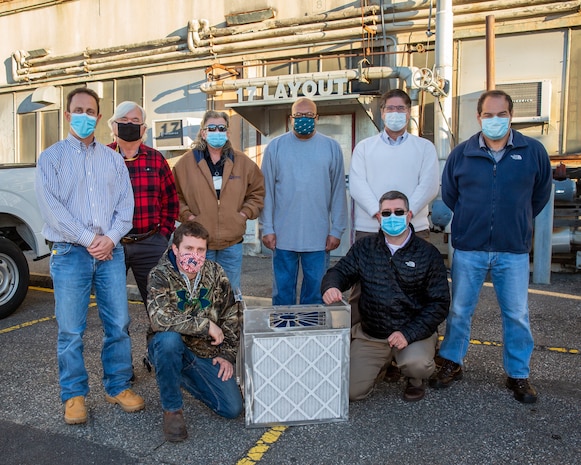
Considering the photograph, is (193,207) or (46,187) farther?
(193,207)

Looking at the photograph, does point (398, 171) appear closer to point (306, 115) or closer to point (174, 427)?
point (306, 115)

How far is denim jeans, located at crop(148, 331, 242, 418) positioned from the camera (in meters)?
3.27

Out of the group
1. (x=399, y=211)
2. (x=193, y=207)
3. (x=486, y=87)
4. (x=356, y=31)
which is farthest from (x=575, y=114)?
(x=193, y=207)

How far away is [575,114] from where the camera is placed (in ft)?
27.5

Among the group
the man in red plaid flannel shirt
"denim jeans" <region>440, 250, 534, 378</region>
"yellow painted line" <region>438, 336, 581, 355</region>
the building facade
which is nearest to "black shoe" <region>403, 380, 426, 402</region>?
"denim jeans" <region>440, 250, 534, 378</region>

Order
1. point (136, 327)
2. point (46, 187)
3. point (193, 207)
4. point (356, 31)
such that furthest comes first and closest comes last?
point (356, 31), point (136, 327), point (193, 207), point (46, 187)

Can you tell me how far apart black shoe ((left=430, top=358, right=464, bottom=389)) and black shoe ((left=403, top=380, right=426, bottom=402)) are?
0.18 meters

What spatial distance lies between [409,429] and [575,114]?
684 cm

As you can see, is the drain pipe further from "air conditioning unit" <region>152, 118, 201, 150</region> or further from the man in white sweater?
"air conditioning unit" <region>152, 118, 201, 150</region>

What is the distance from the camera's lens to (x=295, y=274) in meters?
4.63

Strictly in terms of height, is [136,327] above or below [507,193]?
below

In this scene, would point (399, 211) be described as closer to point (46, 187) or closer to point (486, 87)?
point (46, 187)

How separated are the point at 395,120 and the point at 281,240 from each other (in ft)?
4.29

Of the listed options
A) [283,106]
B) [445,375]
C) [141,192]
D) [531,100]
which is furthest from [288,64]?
[445,375]
